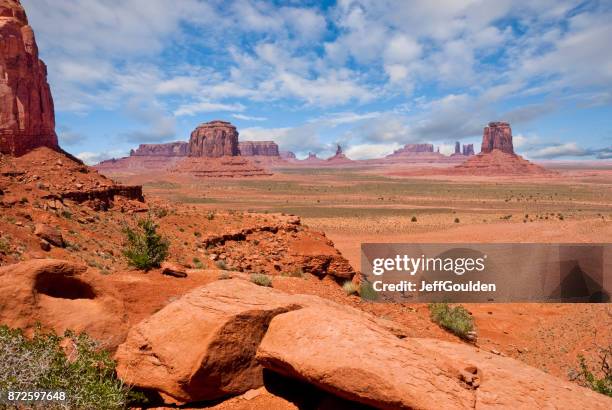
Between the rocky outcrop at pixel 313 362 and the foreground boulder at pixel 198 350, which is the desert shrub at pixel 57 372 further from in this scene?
the rocky outcrop at pixel 313 362

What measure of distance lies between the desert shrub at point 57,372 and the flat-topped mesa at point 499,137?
189793 millimetres

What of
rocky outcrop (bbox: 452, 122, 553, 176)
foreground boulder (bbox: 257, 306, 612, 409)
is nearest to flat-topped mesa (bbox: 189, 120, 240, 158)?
rocky outcrop (bbox: 452, 122, 553, 176)

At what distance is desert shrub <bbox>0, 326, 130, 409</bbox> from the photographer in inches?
165

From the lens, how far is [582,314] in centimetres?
1656

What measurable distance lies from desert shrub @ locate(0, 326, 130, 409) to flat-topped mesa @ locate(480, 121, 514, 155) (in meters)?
190

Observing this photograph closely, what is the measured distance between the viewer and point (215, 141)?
168375 millimetres

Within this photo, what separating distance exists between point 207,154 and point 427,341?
170457mm

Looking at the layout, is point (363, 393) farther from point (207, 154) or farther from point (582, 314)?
point (207, 154)

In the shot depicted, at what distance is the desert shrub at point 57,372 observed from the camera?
4180mm

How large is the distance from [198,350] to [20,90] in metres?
30.3

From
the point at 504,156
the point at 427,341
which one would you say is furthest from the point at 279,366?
the point at 504,156

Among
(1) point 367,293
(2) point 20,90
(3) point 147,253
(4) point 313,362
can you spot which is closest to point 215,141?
(2) point 20,90

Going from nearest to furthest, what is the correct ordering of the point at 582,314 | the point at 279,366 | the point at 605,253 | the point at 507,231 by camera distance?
the point at 279,366, the point at 582,314, the point at 605,253, the point at 507,231

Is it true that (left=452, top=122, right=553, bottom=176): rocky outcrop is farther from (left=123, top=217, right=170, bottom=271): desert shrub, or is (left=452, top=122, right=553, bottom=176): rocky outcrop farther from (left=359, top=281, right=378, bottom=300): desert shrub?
(left=123, top=217, right=170, bottom=271): desert shrub
